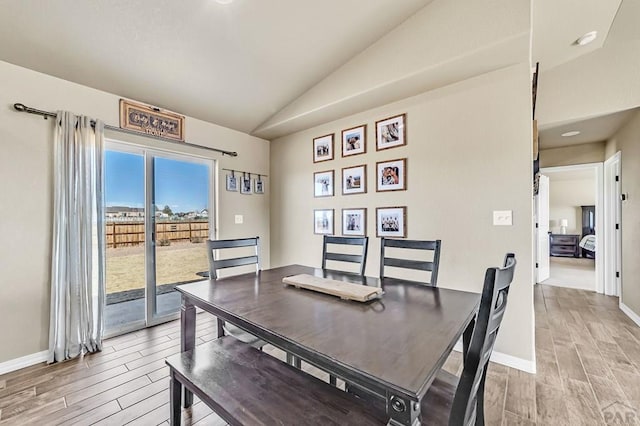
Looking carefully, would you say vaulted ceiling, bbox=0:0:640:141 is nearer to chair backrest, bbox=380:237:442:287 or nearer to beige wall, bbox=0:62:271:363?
beige wall, bbox=0:62:271:363

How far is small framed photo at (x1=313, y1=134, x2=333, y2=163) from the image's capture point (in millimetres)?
3480

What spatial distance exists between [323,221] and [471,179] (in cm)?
181

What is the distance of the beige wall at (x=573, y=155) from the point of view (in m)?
4.37

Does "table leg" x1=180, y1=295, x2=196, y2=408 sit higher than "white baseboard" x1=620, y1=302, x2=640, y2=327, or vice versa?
"table leg" x1=180, y1=295, x2=196, y2=408

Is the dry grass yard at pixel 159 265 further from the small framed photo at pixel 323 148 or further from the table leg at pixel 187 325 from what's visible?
the small framed photo at pixel 323 148

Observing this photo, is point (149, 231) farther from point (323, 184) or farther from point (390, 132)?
point (390, 132)

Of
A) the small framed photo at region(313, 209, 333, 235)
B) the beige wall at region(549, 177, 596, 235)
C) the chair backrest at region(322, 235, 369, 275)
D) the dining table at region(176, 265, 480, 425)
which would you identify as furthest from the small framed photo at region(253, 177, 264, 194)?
the beige wall at region(549, 177, 596, 235)

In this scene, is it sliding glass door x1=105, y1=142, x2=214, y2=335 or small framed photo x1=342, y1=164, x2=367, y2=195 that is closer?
sliding glass door x1=105, y1=142, x2=214, y2=335

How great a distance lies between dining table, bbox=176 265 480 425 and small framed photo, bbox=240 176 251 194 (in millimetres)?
2257

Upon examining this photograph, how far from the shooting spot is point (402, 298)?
57.4 inches

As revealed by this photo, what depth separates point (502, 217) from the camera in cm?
225

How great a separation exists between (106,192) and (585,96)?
5552mm

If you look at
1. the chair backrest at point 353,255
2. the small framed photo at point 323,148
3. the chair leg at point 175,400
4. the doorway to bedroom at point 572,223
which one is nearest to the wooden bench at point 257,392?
the chair leg at point 175,400

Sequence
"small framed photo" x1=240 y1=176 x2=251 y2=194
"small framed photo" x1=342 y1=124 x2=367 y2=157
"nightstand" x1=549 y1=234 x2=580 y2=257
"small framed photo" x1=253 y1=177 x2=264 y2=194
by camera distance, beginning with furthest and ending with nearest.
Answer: "nightstand" x1=549 y1=234 x2=580 y2=257 < "small framed photo" x1=253 y1=177 x2=264 y2=194 < "small framed photo" x1=240 y1=176 x2=251 y2=194 < "small framed photo" x1=342 y1=124 x2=367 y2=157
